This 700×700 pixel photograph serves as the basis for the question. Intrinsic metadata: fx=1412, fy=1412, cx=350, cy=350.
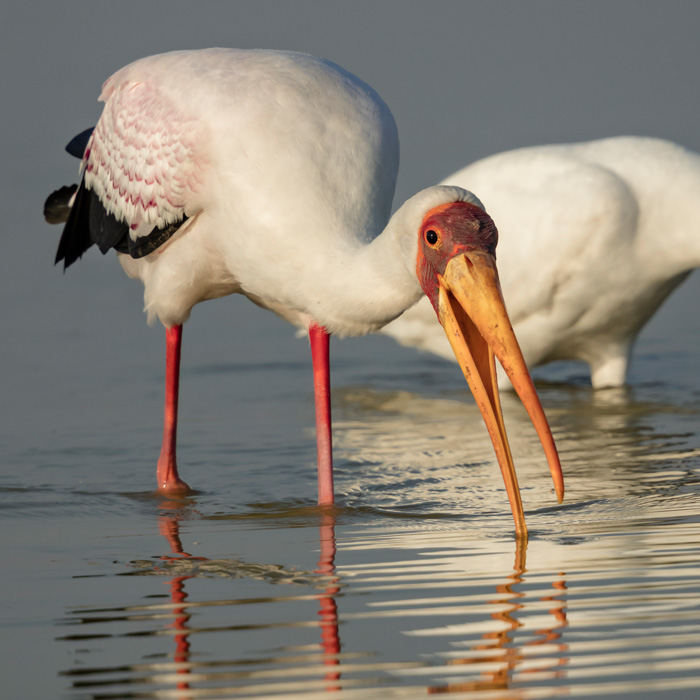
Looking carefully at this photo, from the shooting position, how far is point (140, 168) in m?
6.65

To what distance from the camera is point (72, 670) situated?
397 centimetres

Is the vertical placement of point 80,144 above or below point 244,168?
above

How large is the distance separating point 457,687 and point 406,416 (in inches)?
202

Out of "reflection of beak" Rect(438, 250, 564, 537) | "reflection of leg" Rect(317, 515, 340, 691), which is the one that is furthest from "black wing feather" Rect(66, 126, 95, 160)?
"reflection of beak" Rect(438, 250, 564, 537)

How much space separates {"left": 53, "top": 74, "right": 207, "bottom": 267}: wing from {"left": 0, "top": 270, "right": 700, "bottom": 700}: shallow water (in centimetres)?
126

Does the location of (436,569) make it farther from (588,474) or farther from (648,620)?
(588,474)

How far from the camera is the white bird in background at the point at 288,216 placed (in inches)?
201

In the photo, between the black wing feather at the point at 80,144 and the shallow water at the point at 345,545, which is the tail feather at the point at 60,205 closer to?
the black wing feather at the point at 80,144

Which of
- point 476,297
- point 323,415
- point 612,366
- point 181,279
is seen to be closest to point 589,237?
point 612,366

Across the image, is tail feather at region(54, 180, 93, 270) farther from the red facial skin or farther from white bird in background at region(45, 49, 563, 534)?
the red facial skin

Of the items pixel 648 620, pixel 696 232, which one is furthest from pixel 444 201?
pixel 696 232

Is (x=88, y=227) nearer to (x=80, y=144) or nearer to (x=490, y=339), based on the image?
(x=80, y=144)

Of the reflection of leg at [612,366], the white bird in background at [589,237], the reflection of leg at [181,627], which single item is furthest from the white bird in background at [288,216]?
the reflection of leg at [612,366]

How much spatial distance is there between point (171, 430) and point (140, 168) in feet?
4.46
